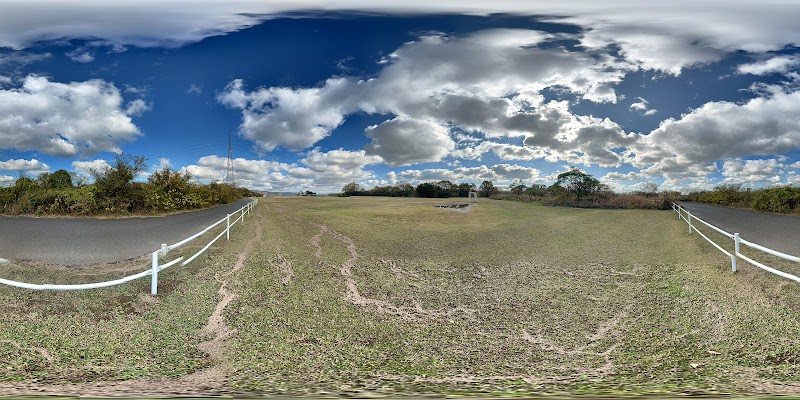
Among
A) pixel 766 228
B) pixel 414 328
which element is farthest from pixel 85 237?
pixel 766 228

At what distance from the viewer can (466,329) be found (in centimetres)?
475

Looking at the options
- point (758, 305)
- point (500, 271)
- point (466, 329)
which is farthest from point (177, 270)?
Result: point (758, 305)

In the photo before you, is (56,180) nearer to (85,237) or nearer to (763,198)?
(85,237)

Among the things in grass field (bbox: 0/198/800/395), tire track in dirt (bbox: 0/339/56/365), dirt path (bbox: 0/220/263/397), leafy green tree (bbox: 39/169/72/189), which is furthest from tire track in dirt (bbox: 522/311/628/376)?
leafy green tree (bbox: 39/169/72/189)

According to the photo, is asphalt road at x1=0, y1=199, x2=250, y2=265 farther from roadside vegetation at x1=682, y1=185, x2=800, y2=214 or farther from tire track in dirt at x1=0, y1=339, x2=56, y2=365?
roadside vegetation at x1=682, y1=185, x2=800, y2=214

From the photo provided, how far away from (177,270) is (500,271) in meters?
5.61

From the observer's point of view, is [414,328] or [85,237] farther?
[85,237]

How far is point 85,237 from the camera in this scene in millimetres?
9781

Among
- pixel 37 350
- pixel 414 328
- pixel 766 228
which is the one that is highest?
pixel 766 228

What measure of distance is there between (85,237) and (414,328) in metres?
9.13

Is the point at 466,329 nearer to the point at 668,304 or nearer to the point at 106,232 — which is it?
the point at 668,304

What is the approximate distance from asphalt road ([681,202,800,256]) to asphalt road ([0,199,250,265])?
41.9 feet

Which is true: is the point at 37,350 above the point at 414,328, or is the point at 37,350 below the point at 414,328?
above

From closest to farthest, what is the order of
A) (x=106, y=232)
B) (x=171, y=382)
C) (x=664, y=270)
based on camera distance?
(x=171, y=382)
(x=664, y=270)
(x=106, y=232)
